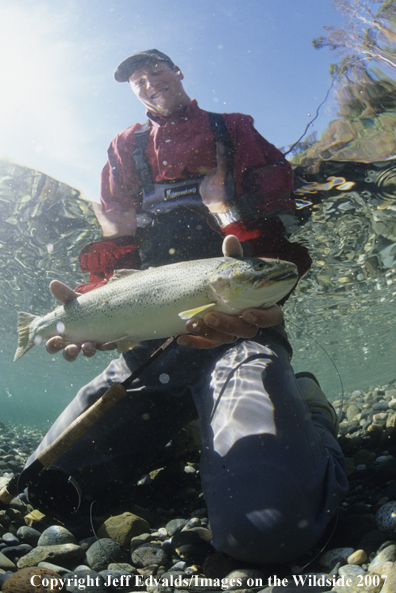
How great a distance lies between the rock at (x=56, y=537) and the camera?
8.38 feet

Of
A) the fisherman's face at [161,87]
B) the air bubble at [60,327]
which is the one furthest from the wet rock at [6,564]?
the fisherman's face at [161,87]

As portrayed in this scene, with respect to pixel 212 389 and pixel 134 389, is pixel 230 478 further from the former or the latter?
pixel 134 389

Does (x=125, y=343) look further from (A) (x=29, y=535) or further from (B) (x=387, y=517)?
(B) (x=387, y=517)

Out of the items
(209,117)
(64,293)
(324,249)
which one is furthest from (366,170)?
(64,293)

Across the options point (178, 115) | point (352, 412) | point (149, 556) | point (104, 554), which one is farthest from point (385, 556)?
point (352, 412)

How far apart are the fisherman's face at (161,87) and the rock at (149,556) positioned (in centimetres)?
500

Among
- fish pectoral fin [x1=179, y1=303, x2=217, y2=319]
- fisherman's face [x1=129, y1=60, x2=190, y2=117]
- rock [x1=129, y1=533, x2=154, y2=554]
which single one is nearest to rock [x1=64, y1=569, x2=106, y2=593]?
rock [x1=129, y1=533, x2=154, y2=554]

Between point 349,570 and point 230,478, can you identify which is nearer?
point 349,570

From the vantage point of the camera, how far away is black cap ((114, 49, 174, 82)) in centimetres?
434

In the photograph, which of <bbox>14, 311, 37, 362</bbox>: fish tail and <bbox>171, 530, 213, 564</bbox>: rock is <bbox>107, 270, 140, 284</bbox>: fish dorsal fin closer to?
<bbox>14, 311, 37, 362</bbox>: fish tail

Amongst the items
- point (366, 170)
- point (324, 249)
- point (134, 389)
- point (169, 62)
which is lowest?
point (324, 249)

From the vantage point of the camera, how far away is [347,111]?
5430 millimetres

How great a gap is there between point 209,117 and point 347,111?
2824 mm

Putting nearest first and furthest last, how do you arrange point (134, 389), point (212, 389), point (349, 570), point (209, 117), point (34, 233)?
point (349, 570), point (212, 389), point (134, 389), point (209, 117), point (34, 233)
